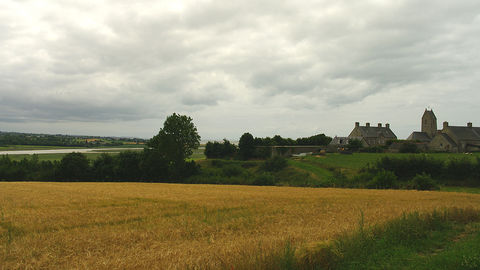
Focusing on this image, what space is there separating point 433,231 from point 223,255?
29.0ft

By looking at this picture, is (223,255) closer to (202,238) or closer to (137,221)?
(202,238)

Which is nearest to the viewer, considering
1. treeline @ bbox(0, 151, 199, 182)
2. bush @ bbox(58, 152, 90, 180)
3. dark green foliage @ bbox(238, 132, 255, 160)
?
bush @ bbox(58, 152, 90, 180)

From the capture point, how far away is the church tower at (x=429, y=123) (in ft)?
335

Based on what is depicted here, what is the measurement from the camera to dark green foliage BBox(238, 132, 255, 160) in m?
87.7

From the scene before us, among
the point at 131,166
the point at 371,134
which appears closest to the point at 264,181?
the point at 131,166

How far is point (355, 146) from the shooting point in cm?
8294

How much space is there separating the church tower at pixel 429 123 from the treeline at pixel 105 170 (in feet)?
306

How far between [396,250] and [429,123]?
117 metres

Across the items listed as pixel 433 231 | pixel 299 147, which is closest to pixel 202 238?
pixel 433 231

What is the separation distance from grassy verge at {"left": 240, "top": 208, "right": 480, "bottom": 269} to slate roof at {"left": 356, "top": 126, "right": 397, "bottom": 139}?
99176mm

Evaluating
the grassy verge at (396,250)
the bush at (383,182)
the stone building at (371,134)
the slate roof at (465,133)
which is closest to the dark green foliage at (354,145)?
the stone building at (371,134)

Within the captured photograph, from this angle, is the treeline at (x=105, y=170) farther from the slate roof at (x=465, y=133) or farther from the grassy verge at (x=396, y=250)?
the slate roof at (x=465, y=133)

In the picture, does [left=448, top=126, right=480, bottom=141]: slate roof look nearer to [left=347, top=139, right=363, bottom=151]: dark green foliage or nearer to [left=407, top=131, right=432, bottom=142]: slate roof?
[left=407, top=131, right=432, bottom=142]: slate roof

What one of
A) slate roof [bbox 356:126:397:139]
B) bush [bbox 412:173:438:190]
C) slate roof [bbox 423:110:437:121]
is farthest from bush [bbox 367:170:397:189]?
slate roof [bbox 423:110:437:121]
